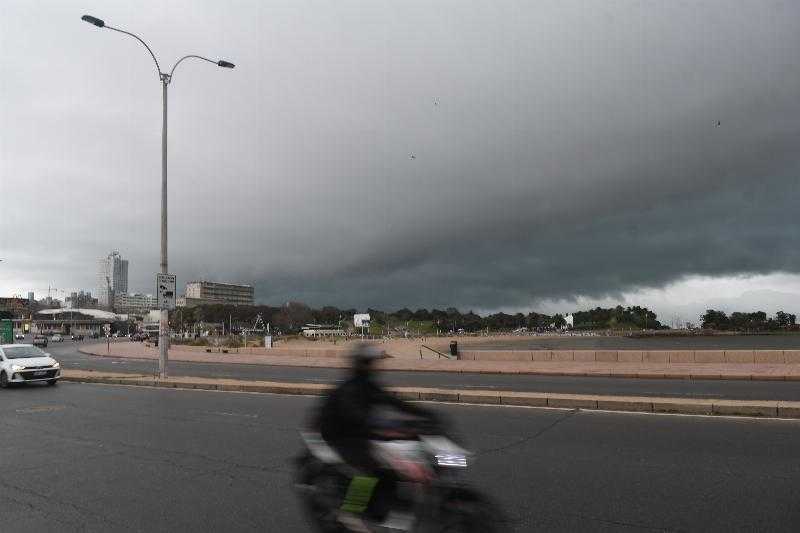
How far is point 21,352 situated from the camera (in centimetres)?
2166

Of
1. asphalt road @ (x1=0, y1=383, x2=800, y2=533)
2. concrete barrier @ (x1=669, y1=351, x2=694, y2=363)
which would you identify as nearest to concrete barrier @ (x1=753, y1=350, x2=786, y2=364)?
concrete barrier @ (x1=669, y1=351, x2=694, y2=363)

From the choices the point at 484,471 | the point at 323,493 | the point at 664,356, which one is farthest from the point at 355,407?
the point at 664,356

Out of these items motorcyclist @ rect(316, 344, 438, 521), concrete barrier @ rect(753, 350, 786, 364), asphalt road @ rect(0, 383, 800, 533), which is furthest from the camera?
concrete barrier @ rect(753, 350, 786, 364)

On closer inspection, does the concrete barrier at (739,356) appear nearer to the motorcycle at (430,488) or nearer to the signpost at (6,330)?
the motorcycle at (430,488)

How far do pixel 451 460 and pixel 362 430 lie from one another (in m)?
0.73

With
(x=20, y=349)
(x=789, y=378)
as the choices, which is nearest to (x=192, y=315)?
(x=20, y=349)

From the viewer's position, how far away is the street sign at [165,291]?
21.0 m

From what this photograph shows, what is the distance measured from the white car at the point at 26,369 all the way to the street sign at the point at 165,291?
4256 mm

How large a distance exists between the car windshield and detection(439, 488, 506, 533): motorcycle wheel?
21.7 metres

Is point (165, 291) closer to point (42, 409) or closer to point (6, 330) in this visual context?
point (42, 409)

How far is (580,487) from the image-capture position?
657cm

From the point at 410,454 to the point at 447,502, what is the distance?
493mm

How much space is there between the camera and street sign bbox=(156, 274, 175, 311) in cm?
2095

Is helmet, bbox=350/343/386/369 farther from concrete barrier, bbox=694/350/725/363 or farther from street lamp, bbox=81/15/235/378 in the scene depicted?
concrete barrier, bbox=694/350/725/363
